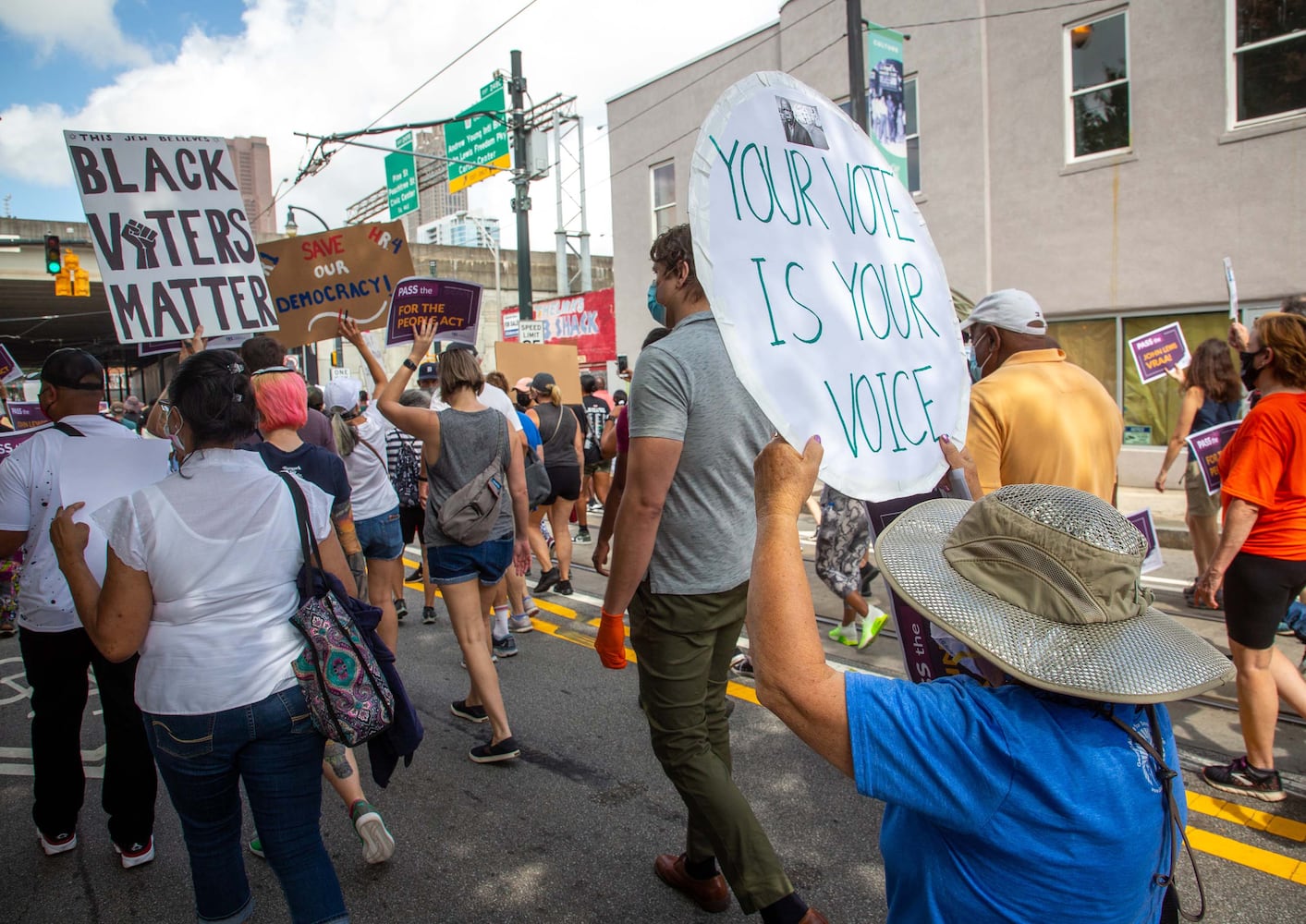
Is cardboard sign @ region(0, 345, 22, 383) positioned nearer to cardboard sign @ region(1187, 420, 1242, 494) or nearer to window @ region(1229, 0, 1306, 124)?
cardboard sign @ region(1187, 420, 1242, 494)

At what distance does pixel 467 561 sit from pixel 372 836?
131cm

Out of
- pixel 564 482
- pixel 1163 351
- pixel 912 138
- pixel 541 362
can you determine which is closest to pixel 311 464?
pixel 564 482

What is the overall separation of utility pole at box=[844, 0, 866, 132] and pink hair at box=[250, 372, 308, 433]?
298 inches

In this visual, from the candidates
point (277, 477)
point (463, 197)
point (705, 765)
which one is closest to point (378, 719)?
point (277, 477)

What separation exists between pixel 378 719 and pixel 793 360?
1.52 metres

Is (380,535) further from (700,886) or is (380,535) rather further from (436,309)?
(700,886)

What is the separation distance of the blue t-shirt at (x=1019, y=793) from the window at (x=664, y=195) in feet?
54.1

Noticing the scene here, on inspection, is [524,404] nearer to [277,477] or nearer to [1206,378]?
[1206,378]

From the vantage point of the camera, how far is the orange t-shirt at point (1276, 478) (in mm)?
3117

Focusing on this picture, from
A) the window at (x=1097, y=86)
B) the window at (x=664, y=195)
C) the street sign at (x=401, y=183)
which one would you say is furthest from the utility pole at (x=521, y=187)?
the window at (x=1097, y=86)

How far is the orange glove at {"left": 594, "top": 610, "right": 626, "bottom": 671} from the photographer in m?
2.60

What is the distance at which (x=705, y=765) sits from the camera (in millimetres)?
2459

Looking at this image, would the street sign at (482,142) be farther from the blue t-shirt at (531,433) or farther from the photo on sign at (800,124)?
the photo on sign at (800,124)

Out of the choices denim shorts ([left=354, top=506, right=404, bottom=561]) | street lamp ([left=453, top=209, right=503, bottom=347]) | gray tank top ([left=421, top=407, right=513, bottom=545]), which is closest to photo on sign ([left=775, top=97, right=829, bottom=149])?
gray tank top ([left=421, top=407, right=513, bottom=545])
